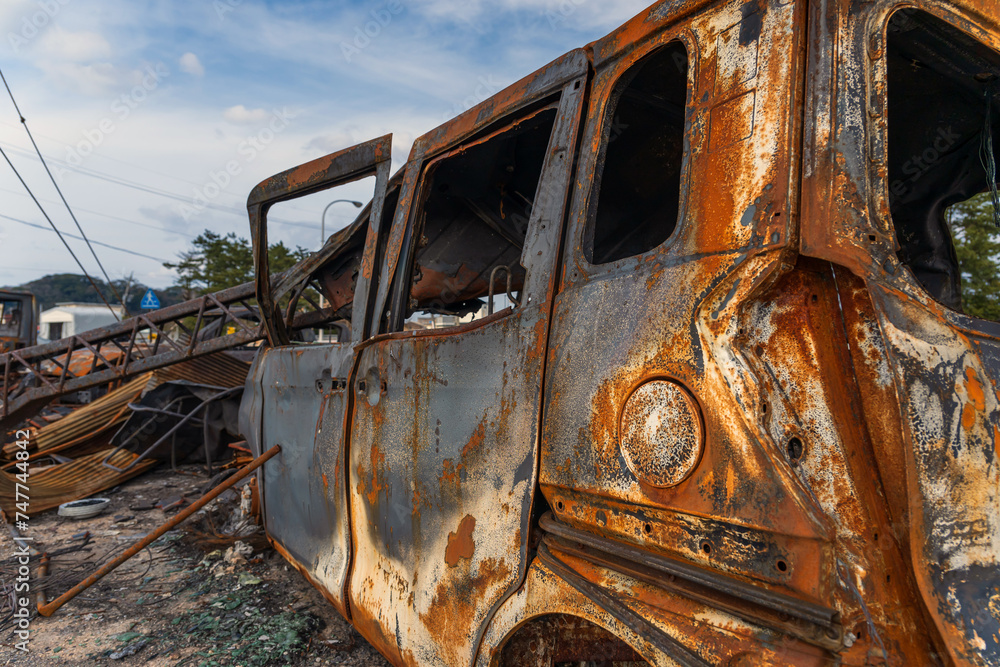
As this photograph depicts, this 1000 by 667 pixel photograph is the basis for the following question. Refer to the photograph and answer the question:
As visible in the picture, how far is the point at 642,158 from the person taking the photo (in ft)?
8.71

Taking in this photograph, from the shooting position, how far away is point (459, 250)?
3604 mm

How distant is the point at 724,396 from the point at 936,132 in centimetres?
158

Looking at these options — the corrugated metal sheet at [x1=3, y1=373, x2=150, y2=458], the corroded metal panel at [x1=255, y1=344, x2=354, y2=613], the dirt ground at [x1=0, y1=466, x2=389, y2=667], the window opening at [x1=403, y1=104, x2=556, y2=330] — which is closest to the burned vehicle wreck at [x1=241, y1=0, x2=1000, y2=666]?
the corroded metal panel at [x1=255, y1=344, x2=354, y2=613]

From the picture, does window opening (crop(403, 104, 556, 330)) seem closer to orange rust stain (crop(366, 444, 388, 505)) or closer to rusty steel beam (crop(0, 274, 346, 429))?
orange rust stain (crop(366, 444, 388, 505))

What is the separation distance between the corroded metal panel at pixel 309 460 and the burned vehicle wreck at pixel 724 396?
0.33 metres

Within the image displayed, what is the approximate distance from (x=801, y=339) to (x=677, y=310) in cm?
23

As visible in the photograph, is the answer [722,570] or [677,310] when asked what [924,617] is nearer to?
[722,570]

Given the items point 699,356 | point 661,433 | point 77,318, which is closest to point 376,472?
point 661,433

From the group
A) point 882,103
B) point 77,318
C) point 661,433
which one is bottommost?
point 77,318

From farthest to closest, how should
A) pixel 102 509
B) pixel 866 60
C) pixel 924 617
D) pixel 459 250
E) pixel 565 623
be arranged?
pixel 102 509 < pixel 459 250 < pixel 565 623 < pixel 866 60 < pixel 924 617

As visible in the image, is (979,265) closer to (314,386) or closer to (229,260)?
(314,386)

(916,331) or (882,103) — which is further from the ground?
(882,103)

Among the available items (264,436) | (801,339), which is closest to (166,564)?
(264,436)

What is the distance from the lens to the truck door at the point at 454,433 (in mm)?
1596
